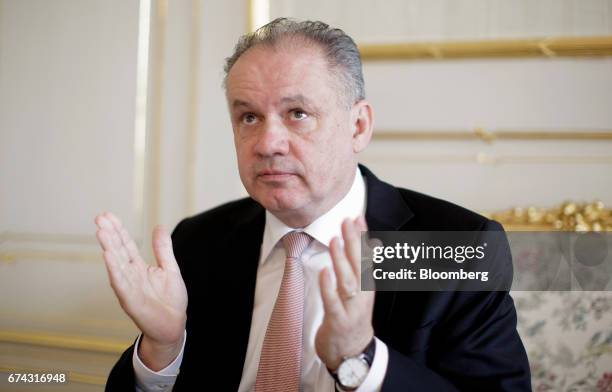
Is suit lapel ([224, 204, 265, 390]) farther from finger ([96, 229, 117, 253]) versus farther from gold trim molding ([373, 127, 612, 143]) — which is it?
gold trim molding ([373, 127, 612, 143])

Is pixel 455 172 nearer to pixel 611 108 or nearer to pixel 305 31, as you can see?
pixel 611 108

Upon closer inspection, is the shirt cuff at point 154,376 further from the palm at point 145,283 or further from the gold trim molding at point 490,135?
the gold trim molding at point 490,135

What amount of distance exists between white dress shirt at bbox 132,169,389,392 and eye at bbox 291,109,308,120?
0.27 meters

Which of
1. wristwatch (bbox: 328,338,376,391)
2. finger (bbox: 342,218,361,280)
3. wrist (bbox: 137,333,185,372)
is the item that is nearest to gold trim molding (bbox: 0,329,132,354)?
wrist (bbox: 137,333,185,372)

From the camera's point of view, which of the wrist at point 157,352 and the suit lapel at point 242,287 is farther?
the suit lapel at point 242,287

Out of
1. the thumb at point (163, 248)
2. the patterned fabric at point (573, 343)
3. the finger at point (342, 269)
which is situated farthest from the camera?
the patterned fabric at point (573, 343)

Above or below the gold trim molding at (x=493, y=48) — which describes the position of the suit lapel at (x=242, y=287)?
below

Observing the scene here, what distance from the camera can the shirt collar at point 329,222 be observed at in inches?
58.3

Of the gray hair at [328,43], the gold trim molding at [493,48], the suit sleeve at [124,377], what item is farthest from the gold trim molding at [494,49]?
the suit sleeve at [124,377]

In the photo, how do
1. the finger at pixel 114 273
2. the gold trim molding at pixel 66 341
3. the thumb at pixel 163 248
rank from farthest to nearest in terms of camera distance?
1. the gold trim molding at pixel 66 341
2. the thumb at pixel 163 248
3. the finger at pixel 114 273

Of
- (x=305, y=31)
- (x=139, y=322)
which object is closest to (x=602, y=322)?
(x=305, y=31)

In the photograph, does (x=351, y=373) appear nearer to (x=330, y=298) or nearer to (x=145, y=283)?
(x=330, y=298)

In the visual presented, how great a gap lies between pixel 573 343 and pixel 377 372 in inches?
35.5

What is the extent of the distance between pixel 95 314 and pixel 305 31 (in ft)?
5.11
